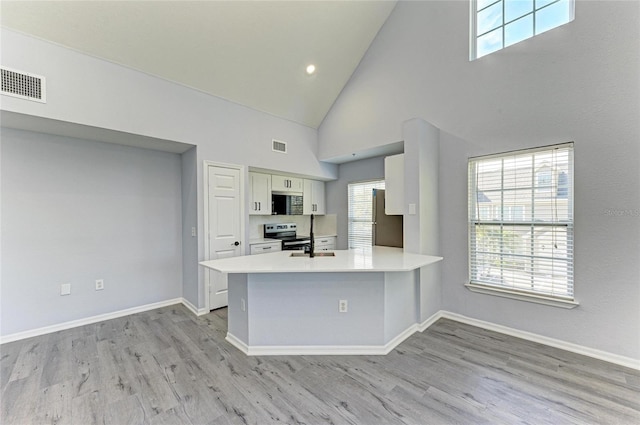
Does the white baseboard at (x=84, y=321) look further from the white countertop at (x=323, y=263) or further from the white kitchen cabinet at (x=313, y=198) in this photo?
the white kitchen cabinet at (x=313, y=198)

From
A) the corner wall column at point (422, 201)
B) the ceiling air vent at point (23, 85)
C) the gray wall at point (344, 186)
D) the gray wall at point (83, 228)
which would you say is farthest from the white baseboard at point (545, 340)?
the ceiling air vent at point (23, 85)

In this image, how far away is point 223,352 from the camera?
2.68 metres

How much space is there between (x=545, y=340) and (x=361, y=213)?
3249 mm

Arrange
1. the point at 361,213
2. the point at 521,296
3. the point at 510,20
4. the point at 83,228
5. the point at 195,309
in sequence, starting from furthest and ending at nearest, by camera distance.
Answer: the point at 361,213, the point at 195,309, the point at 83,228, the point at 510,20, the point at 521,296

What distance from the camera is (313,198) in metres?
5.77

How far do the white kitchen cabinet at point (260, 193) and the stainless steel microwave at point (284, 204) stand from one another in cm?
14

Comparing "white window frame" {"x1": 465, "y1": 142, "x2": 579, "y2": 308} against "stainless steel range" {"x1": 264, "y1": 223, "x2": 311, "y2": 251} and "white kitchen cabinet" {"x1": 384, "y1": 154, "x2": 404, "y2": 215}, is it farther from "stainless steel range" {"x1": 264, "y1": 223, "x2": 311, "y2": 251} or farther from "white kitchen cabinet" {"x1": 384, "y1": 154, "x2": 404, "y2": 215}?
"stainless steel range" {"x1": 264, "y1": 223, "x2": 311, "y2": 251}

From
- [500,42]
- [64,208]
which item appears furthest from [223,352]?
[500,42]

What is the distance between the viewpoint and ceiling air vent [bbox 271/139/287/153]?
4.58 m

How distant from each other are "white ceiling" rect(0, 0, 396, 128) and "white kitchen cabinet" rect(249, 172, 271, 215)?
1149 millimetres

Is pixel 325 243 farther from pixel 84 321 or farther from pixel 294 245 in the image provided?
pixel 84 321

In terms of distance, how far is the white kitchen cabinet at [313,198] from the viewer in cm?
562

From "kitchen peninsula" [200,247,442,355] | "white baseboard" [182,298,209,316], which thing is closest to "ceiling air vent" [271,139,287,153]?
"kitchen peninsula" [200,247,442,355]

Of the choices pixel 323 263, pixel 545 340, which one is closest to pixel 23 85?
pixel 323 263
